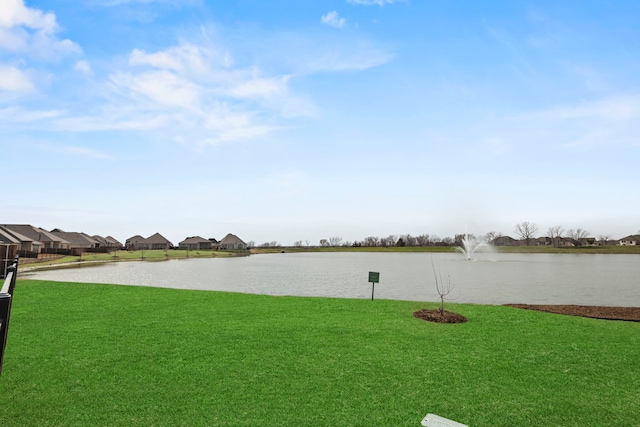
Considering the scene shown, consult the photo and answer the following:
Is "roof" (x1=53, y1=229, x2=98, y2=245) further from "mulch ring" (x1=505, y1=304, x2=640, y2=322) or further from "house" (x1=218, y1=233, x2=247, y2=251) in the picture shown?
"mulch ring" (x1=505, y1=304, x2=640, y2=322)

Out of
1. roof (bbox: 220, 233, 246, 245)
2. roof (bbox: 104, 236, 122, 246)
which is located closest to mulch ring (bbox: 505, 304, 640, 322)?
roof (bbox: 220, 233, 246, 245)

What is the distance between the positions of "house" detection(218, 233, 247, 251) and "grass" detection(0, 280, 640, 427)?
120m

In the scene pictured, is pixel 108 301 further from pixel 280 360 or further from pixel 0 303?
pixel 0 303

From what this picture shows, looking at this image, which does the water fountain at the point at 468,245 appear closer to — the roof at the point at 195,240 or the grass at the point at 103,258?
the grass at the point at 103,258

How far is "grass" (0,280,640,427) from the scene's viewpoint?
504cm

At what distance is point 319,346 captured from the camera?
25.6ft

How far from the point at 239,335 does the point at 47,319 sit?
5.48 m

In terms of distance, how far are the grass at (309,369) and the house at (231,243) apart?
119904 millimetres

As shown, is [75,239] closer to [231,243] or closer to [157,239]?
[157,239]

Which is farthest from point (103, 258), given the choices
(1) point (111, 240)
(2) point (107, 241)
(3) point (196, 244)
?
(1) point (111, 240)

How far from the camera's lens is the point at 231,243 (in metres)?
129

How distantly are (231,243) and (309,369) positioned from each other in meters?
127

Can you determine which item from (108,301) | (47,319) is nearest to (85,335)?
(47,319)

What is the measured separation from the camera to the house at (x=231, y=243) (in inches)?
5074
